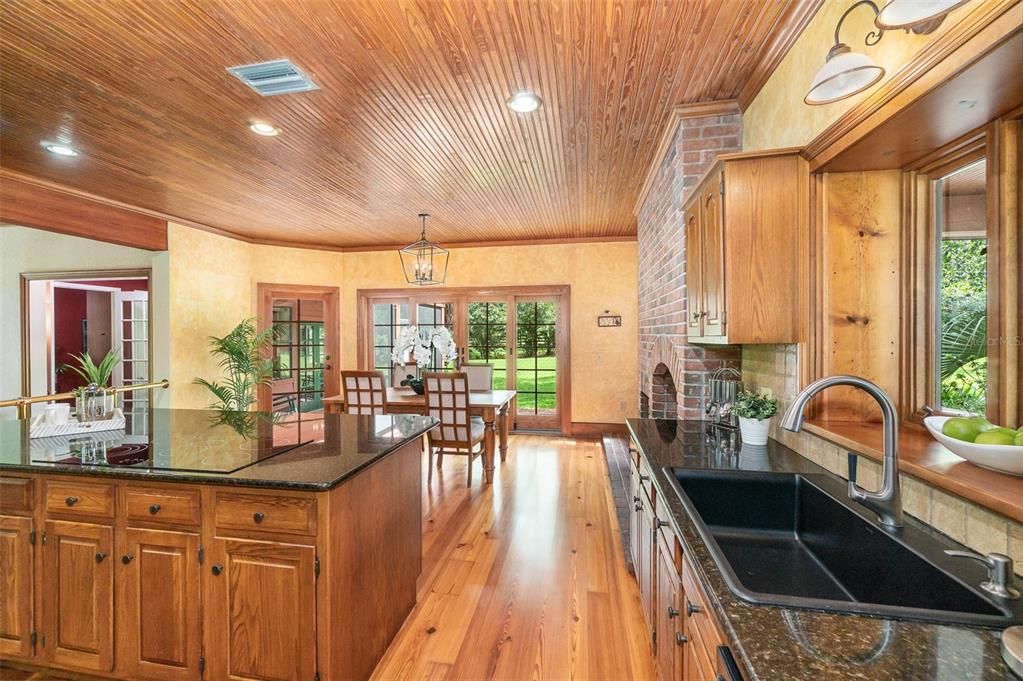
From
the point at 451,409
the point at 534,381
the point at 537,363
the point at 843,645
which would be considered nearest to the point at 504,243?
the point at 537,363

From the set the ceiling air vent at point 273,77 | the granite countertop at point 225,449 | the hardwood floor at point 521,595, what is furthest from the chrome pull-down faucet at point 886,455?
the ceiling air vent at point 273,77

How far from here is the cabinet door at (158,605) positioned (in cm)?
156

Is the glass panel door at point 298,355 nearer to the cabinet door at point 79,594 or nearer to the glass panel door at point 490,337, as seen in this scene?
the glass panel door at point 490,337

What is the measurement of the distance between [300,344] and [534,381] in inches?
136

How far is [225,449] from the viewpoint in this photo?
1.84 metres

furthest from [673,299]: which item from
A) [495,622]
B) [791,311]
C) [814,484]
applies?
[495,622]

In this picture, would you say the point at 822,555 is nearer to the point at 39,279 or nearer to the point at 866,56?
the point at 866,56

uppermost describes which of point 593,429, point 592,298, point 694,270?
point 592,298

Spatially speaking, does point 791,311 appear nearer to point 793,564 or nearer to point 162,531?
point 793,564

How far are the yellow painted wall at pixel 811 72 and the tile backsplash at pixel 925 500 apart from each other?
0.93 metres

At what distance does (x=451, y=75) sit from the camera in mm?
2203

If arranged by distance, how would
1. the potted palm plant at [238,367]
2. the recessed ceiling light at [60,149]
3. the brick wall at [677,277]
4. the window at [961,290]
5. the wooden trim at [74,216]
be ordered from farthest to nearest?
the potted palm plant at [238,367] < the wooden trim at [74,216] < the recessed ceiling light at [60,149] < the brick wall at [677,277] < the window at [961,290]

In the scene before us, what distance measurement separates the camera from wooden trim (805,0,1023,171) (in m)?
0.92

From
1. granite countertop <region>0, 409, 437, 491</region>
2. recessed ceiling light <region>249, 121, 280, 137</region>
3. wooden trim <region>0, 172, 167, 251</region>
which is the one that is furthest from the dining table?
wooden trim <region>0, 172, 167, 251</region>
